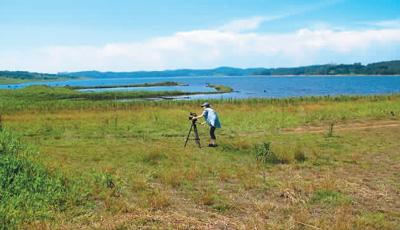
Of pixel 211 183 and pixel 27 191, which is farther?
pixel 211 183

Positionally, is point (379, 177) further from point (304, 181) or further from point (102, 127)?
point (102, 127)

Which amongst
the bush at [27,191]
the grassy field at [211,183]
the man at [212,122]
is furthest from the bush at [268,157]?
the bush at [27,191]

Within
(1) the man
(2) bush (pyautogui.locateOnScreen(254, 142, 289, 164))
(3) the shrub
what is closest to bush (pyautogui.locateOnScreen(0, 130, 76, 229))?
(2) bush (pyautogui.locateOnScreen(254, 142, 289, 164))

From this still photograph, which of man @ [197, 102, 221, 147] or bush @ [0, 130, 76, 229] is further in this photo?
man @ [197, 102, 221, 147]

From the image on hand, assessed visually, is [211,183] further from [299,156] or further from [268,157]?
[299,156]

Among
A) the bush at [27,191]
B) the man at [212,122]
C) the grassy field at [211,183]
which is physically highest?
the man at [212,122]

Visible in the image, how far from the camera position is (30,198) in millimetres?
10258

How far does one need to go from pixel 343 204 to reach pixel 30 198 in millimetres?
8125

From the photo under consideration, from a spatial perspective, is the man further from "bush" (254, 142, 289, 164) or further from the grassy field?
"bush" (254, 142, 289, 164)

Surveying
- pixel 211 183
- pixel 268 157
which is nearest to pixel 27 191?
pixel 211 183

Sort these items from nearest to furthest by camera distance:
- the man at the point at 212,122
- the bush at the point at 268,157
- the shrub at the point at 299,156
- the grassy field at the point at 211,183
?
1. the grassy field at the point at 211,183
2. the bush at the point at 268,157
3. the shrub at the point at 299,156
4. the man at the point at 212,122

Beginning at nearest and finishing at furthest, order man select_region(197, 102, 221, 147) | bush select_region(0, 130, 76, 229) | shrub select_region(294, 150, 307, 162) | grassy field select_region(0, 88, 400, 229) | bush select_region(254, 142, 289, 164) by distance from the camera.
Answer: bush select_region(0, 130, 76, 229) → grassy field select_region(0, 88, 400, 229) → bush select_region(254, 142, 289, 164) → shrub select_region(294, 150, 307, 162) → man select_region(197, 102, 221, 147)

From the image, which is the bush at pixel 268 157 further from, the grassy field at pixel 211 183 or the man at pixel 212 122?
the man at pixel 212 122

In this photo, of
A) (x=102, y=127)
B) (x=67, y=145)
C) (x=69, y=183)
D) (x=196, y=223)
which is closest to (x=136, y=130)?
(x=102, y=127)
